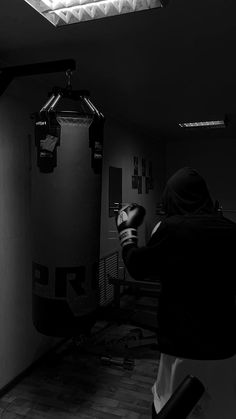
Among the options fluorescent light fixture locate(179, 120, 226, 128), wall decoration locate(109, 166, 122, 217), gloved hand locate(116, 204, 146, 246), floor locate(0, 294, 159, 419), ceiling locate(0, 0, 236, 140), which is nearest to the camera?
gloved hand locate(116, 204, 146, 246)

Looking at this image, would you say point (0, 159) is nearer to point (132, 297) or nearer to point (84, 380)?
point (84, 380)

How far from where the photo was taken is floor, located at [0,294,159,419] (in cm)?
216

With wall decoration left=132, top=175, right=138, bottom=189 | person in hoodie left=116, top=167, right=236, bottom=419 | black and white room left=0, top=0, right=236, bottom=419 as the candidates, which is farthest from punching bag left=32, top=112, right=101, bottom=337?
wall decoration left=132, top=175, right=138, bottom=189

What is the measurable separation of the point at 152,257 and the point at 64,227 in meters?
0.67

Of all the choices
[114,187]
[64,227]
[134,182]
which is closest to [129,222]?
[64,227]

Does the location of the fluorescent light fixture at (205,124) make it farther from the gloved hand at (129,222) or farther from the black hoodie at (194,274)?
the black hoodie at (194,274)

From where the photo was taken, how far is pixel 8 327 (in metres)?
2.39

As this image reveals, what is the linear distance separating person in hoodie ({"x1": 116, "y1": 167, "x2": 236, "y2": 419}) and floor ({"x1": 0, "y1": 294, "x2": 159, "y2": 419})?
1.05 metres

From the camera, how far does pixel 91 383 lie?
2471 mm

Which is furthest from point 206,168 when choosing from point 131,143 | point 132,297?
point 132,297

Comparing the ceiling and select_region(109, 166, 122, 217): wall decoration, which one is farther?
select_region(109, 166, 122, 217): wall decoration

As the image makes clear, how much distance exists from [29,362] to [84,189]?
158 cm

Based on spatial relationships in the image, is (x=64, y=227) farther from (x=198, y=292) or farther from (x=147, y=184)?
(x=147, y=184)

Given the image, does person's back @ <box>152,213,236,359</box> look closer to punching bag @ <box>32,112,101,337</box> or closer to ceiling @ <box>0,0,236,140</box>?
punching bag @ <box>32,112,101,337</box>
